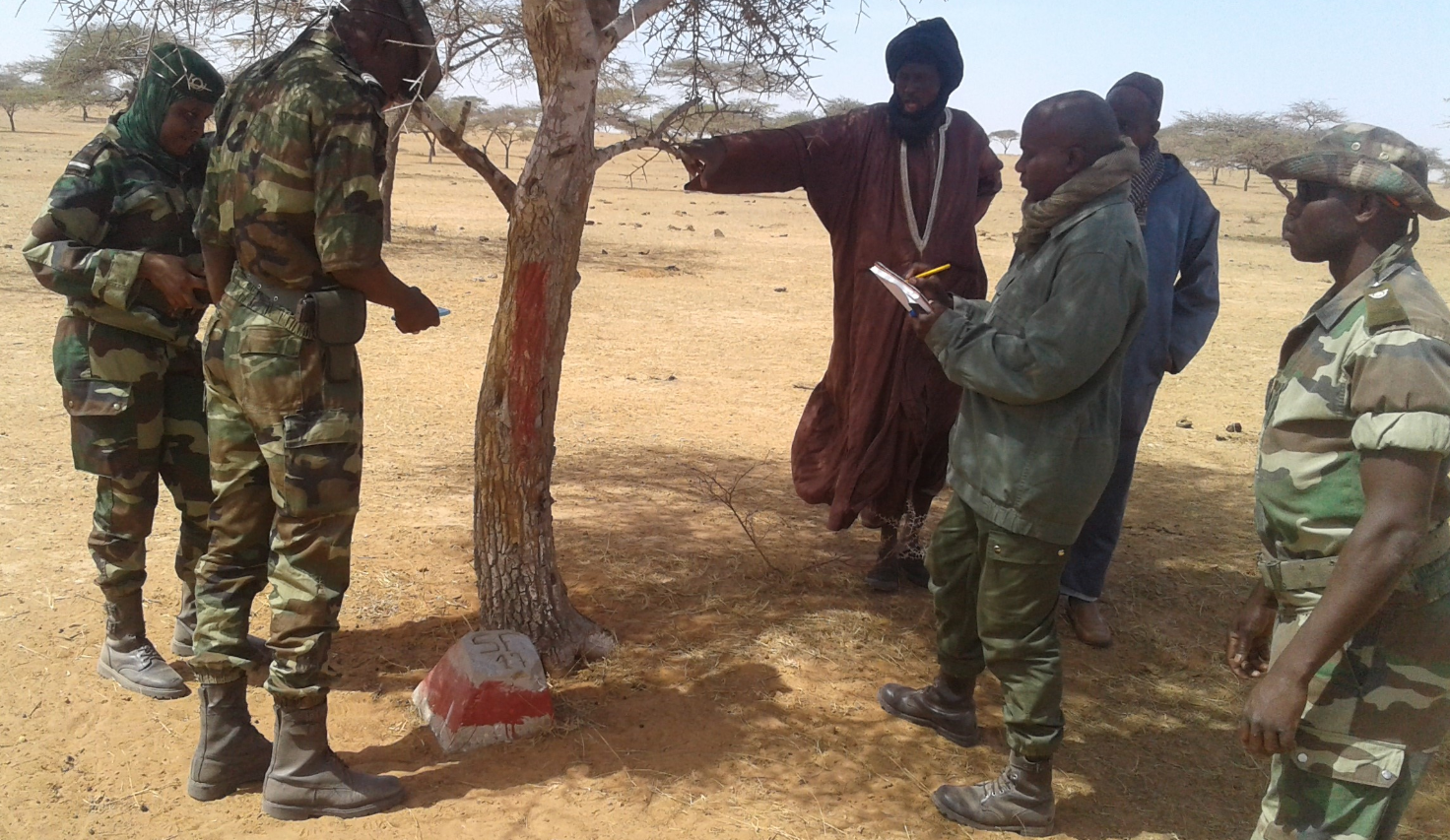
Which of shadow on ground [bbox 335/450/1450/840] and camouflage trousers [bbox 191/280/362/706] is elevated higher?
camouflage trousers [bbox 191/280/362/706]

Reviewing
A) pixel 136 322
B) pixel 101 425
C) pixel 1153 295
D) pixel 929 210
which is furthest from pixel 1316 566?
pixel 101 425

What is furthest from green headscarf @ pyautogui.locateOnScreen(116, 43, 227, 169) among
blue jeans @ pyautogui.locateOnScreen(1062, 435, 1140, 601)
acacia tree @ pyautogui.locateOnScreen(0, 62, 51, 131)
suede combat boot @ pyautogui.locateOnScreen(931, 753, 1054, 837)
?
acacia tree @ pyautogui.locateOnScreen(0, 62, 51, 131)

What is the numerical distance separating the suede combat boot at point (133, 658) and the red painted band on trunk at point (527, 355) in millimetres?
1280

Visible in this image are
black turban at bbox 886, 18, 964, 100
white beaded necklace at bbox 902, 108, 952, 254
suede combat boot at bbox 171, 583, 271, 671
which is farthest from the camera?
white beaded necklace at bbox 902, 108, 952, 254

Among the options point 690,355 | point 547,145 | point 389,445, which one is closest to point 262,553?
point 547,145

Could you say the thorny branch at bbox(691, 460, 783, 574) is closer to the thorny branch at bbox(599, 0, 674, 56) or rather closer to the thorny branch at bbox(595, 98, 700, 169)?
the thorny branch at bbox(595, 98, 700, 169)

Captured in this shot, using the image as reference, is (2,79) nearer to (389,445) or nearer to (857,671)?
(389,445)

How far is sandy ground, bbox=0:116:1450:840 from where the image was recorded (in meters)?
2.81

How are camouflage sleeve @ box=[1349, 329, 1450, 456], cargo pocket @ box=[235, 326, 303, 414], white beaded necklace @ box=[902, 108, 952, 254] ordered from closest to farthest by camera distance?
camouflage sleeve @ box=[1349, 329, 1450, 456]
cargo pocket @ box=[235, 326, 303, 414]
white beaded necklace @ box=[902, 108, 952, 254]

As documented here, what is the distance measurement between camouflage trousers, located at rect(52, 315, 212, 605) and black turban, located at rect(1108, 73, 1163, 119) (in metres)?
3.28

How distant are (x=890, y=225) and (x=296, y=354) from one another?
7.02 ft

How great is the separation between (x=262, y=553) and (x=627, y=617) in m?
1.40

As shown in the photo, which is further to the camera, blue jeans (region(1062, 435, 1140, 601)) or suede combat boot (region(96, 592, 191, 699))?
blue jeans (region(1062, 435, 1140, 601))

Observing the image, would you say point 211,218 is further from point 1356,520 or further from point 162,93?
point 1356,520
